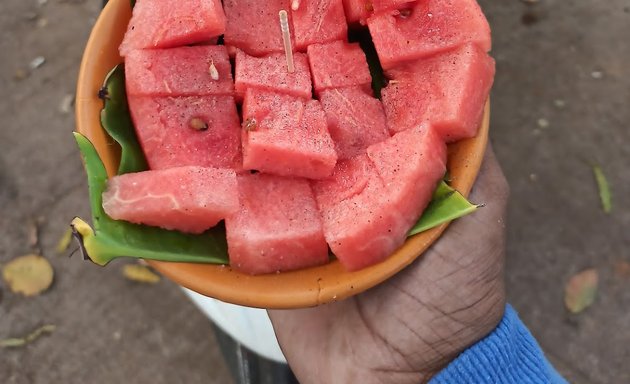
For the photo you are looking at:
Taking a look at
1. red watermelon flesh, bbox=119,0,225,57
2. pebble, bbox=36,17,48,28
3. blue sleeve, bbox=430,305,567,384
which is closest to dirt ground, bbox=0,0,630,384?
pebble, bbox=36,17,48,28

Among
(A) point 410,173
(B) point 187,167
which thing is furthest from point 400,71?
(B) point 187,167

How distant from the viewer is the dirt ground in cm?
228

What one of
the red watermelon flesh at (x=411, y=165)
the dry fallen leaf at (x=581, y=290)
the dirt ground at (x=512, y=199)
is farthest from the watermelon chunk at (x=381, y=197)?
the dry fallen leaf at (x=581, y=290)

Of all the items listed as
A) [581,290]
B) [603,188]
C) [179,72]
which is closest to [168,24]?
[179,72]

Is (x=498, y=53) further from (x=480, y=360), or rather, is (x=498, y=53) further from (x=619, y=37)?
(x=480, y=360)

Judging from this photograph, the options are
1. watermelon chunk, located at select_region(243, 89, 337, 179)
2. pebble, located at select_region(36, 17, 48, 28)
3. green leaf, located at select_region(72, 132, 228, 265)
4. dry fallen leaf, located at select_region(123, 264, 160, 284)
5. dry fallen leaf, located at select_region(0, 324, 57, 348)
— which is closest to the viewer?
green leaf, located at select_region(72, 132, 228, 265)

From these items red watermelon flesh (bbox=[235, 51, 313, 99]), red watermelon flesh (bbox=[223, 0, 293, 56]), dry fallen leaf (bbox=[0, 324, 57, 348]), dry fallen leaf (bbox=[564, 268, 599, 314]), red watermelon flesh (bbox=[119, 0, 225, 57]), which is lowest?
dry fallen leaf (bbox=[564, 268, 599, 314])

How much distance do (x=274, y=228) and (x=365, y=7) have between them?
53 cm

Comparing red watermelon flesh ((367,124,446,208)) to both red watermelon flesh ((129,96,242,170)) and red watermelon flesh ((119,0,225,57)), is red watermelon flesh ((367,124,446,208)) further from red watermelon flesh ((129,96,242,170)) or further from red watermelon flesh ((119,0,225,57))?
red watermelon flesh ((119,0,225,57))

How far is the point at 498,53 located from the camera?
2793mm

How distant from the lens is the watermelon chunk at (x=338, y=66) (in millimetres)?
1360

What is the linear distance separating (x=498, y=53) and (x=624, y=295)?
1.11m

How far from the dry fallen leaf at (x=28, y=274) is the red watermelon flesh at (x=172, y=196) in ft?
4.49

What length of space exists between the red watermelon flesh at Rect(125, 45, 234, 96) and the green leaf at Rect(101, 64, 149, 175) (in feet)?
0.11
